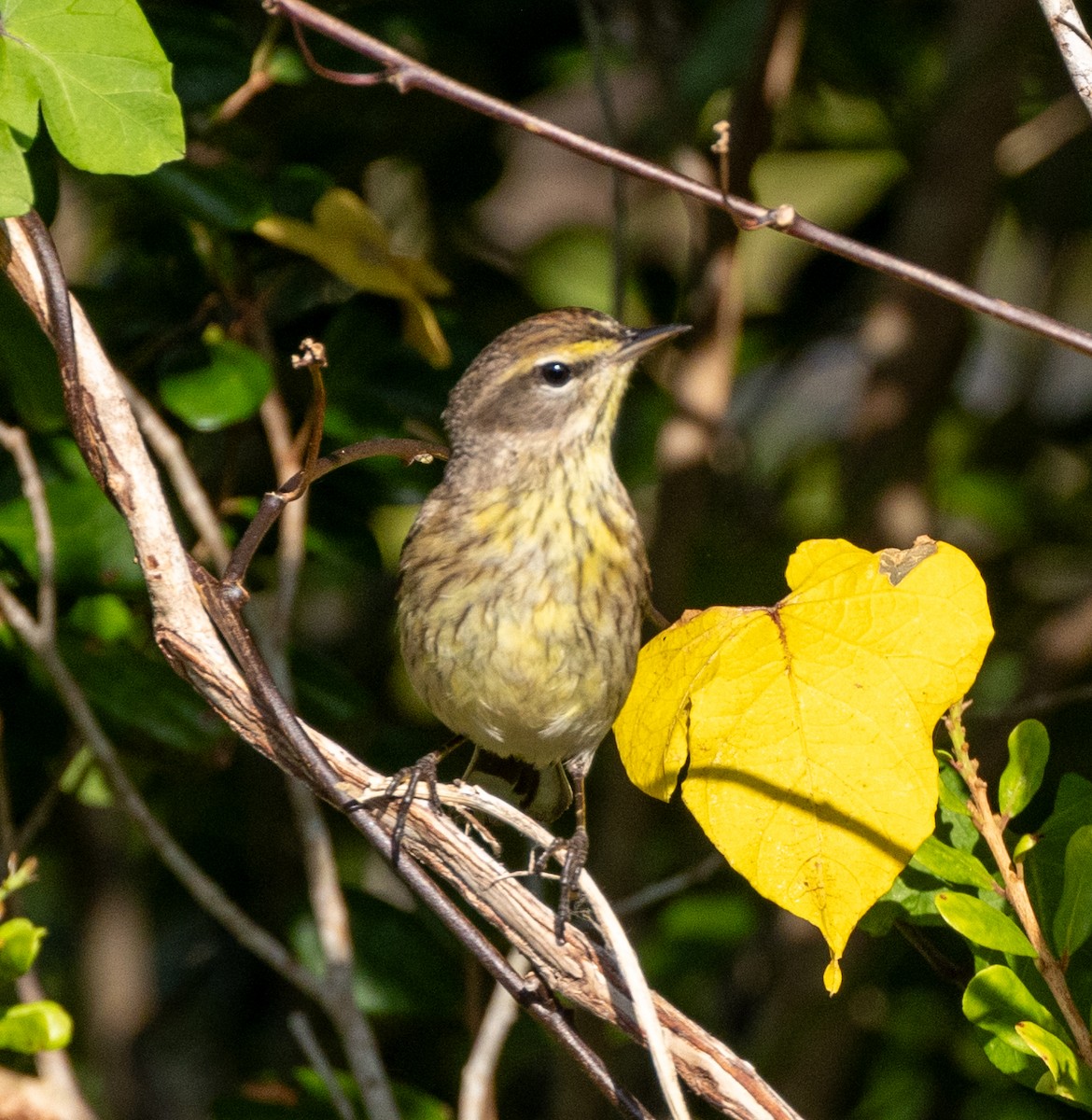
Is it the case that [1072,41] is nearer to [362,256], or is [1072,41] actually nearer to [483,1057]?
[362,256]

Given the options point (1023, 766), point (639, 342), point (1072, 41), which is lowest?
point (1023, 766)

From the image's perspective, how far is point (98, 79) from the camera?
7.73 feet

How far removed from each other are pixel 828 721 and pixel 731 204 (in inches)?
28.3

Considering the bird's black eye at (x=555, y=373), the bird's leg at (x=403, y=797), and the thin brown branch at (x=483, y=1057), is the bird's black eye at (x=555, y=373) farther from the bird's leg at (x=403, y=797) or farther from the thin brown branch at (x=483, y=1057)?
the thin brown branch at (x=483, y=1057)

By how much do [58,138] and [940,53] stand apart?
3.33 m

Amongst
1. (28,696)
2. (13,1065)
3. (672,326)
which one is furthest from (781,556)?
(13,1065)

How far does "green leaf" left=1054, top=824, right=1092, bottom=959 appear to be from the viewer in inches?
87.0

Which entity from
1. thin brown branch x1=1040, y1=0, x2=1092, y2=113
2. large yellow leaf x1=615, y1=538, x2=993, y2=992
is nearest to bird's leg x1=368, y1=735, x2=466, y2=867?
large yellow leaf x1=615, y1=538, x2=993, y2=992

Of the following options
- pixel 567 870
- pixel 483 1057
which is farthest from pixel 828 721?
pixel 483 1057

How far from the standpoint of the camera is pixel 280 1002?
4555 millimetres

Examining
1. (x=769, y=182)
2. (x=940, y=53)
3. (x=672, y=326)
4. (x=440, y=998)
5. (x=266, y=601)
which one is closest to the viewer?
(x=672, y=326)

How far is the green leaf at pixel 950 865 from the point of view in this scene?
2277 millimetres

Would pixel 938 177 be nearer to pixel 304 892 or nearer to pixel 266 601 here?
pixel 266 601

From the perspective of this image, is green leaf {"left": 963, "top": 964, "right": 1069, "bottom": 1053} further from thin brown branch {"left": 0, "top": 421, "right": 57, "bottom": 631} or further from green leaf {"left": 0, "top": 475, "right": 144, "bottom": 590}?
green leaf {"left": 0, "top": 475, "right": 144, "bottom": 590}
